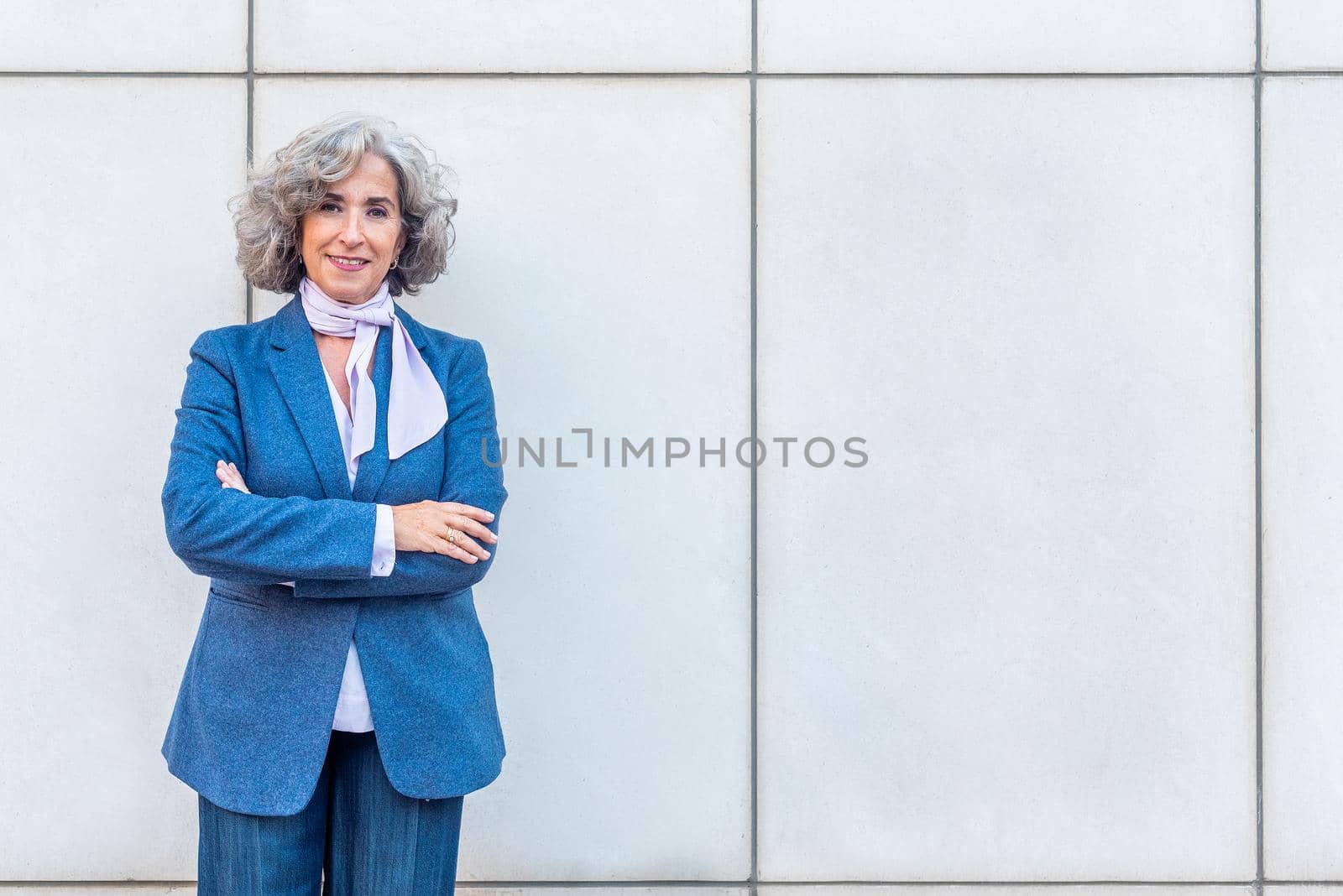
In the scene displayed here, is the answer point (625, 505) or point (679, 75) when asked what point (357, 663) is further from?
point (679, 75)

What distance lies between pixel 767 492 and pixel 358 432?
1409 mm

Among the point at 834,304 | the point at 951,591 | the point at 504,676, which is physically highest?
the point at 834,304

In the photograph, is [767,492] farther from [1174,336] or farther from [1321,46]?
[1321,46]

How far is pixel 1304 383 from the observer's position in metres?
→ 3.39

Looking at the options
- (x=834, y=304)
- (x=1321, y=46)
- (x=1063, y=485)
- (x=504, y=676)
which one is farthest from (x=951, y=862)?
(x=1321, y=46)

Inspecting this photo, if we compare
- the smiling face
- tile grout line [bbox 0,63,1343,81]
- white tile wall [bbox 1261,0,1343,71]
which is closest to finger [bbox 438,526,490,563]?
the smiling face

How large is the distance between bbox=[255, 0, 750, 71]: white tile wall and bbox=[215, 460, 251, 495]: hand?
5.14ft

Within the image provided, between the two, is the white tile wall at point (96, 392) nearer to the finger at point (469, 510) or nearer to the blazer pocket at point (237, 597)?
the blazer pocket at point (237, 597)

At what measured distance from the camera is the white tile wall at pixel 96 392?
3.31 m

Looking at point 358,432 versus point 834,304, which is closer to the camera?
point 358,432

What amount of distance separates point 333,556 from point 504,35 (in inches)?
73.3

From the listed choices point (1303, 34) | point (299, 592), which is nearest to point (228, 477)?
point (299, 592)

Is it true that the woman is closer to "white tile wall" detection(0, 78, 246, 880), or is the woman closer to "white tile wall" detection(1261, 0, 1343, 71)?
"white tile wall" detection(0, 78, 246, 880)

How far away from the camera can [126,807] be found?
3.34 metres
